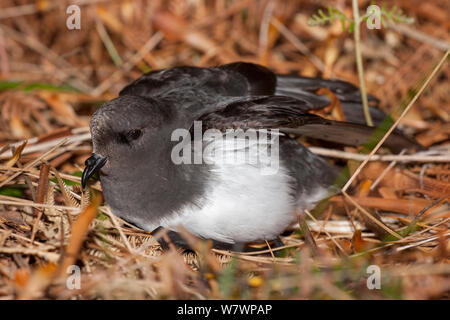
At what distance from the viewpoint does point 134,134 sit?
2361 mm

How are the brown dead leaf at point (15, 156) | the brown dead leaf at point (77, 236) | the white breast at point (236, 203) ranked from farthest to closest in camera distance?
1. the brown dead leaf at point (15, 156)
2. the white breast at point (236, 203)
3. the brown dead leaf at point (77, 236)

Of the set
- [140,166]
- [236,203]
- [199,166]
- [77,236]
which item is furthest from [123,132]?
[236,203]

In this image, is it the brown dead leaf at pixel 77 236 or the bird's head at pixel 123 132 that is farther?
the bird's head at pixel 123 132

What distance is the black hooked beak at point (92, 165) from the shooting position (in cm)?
224

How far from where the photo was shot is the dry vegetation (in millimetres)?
2008

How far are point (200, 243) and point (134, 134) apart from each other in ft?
2.13

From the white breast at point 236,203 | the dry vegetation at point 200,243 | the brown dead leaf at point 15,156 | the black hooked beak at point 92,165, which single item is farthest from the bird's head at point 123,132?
the brown dead leaf at point 15,156

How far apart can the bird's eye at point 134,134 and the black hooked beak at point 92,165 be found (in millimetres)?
167

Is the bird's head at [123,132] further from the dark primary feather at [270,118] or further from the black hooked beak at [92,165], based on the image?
the dark primary feather at [270,118]

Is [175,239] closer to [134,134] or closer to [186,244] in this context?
[186,244]

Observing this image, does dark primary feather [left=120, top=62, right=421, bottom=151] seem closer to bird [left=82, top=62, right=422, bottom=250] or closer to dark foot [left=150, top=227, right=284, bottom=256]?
bird [left=82, top=62, right=422, bottom=250]
